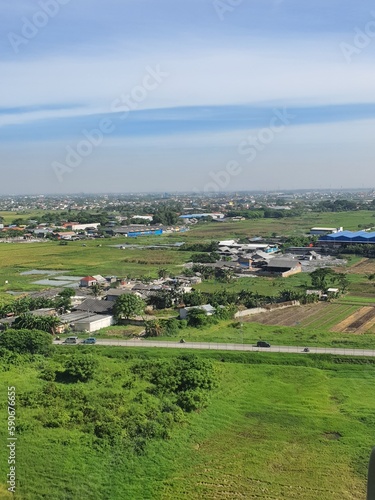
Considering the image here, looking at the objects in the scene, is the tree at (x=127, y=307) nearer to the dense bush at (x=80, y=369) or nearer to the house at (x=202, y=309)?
the house at (x=202, y=309)

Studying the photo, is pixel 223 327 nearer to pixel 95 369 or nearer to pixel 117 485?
pixel 95 369

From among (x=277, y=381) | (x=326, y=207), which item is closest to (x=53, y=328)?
(x=277, y=381)

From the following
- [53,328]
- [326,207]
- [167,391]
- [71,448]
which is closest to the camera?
[71,448]

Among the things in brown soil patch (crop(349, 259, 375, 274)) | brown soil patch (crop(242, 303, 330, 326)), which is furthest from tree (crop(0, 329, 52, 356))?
brown soil patch (crop(349, 259, 375, 274))

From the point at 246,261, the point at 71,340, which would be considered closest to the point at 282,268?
the point at 246,261

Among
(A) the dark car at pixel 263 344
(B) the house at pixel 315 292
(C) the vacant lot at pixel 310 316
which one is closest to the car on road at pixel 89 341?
(A) the dark car at pixel 263 344

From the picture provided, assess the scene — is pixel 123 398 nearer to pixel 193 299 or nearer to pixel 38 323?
pixel 38 323
